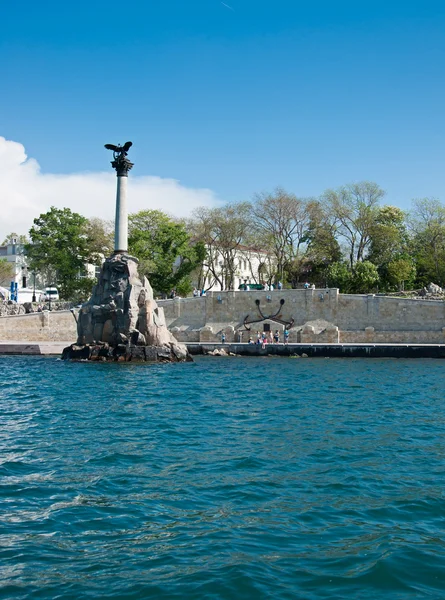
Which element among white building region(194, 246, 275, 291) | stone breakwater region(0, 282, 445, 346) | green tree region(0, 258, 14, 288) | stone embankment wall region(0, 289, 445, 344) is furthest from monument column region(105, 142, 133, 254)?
green tree region(0, 258, 14, 288)

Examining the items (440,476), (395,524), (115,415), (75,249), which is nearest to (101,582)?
(395,524)

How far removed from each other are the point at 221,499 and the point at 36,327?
39626mm

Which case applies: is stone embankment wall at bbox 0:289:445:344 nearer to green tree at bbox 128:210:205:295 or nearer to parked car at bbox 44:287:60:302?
green tree at bbox 128:210:205:295

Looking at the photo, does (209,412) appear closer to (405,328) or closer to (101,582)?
(101,582)

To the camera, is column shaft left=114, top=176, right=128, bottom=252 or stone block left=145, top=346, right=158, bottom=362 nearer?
stone block left=145, top=346, right=158, bottom=362

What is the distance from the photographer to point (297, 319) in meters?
46.5

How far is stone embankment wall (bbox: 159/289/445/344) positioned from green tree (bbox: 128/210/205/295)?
822cm

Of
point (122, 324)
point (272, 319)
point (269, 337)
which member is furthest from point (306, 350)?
point (122, 324)

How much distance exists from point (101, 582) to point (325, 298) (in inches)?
1570

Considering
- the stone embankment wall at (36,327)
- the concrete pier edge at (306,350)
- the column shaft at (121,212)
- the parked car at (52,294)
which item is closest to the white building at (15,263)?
the parked car at (52,294)

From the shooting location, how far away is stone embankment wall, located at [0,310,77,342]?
154 feet

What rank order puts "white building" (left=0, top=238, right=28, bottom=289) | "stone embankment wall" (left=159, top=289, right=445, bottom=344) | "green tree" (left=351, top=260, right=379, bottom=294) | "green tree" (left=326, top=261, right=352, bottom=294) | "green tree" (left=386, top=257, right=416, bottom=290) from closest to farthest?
"stone embankment wall" (left=159, top=289, right=445, bottom=344) → "green tree" (left=351, top=260, right=379, bottom=294) → "green tree" (left=326, top=261, right=352, bottom=294) → "green tree" (left=386, top=257, right=416, bottom=290) → "white building" (left=0, top=238, right=28, bottom=289)

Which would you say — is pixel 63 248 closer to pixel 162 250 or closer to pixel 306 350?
pixel 162 250

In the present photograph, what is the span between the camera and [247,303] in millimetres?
47719
